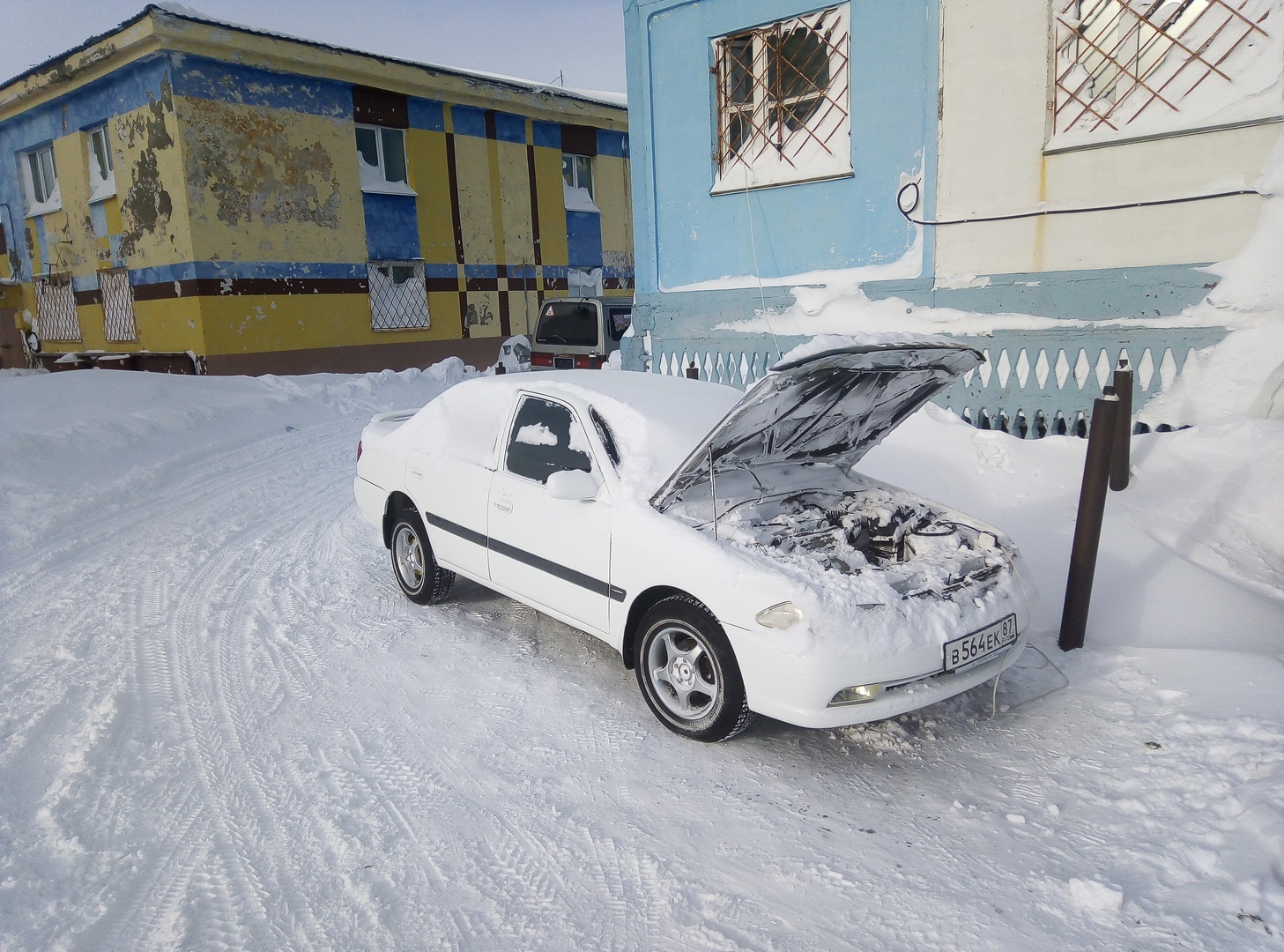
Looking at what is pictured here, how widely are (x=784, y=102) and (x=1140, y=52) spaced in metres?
3.39

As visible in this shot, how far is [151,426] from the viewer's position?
32.0 feet

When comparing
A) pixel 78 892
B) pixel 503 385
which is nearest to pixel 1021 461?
pixel 503 385

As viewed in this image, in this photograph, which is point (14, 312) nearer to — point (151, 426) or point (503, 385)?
point (151, 426)

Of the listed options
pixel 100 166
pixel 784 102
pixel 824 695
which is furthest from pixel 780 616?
pixel 100 166

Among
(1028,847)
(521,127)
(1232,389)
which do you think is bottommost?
(1028,847)

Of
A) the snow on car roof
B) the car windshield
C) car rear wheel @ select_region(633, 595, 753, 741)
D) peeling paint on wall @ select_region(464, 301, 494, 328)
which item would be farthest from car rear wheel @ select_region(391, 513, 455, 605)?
peeling paint on wall @ select_region(464, 301, 494, 328)

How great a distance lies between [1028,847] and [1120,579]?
2562 mm

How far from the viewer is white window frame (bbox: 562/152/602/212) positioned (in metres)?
21.4

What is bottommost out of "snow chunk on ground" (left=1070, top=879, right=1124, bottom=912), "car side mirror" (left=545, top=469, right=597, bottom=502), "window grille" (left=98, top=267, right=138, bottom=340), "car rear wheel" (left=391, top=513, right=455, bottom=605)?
"snow chunk on ground" (left=1070, top=879, right=1124, bottom=912)

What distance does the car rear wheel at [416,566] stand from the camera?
5250mm

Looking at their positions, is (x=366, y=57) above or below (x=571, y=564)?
above

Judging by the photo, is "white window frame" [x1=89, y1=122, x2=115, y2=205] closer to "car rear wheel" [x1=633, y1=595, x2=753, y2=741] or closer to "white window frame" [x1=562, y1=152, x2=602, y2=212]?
"white window frame" [x1=562, y1=152, x2=602, y2=212]

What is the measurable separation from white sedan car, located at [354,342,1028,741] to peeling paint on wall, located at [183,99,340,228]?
1244 centimetres

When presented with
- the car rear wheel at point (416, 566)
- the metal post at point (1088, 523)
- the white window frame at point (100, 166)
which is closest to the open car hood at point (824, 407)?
the metal post at point (1088, 523)
